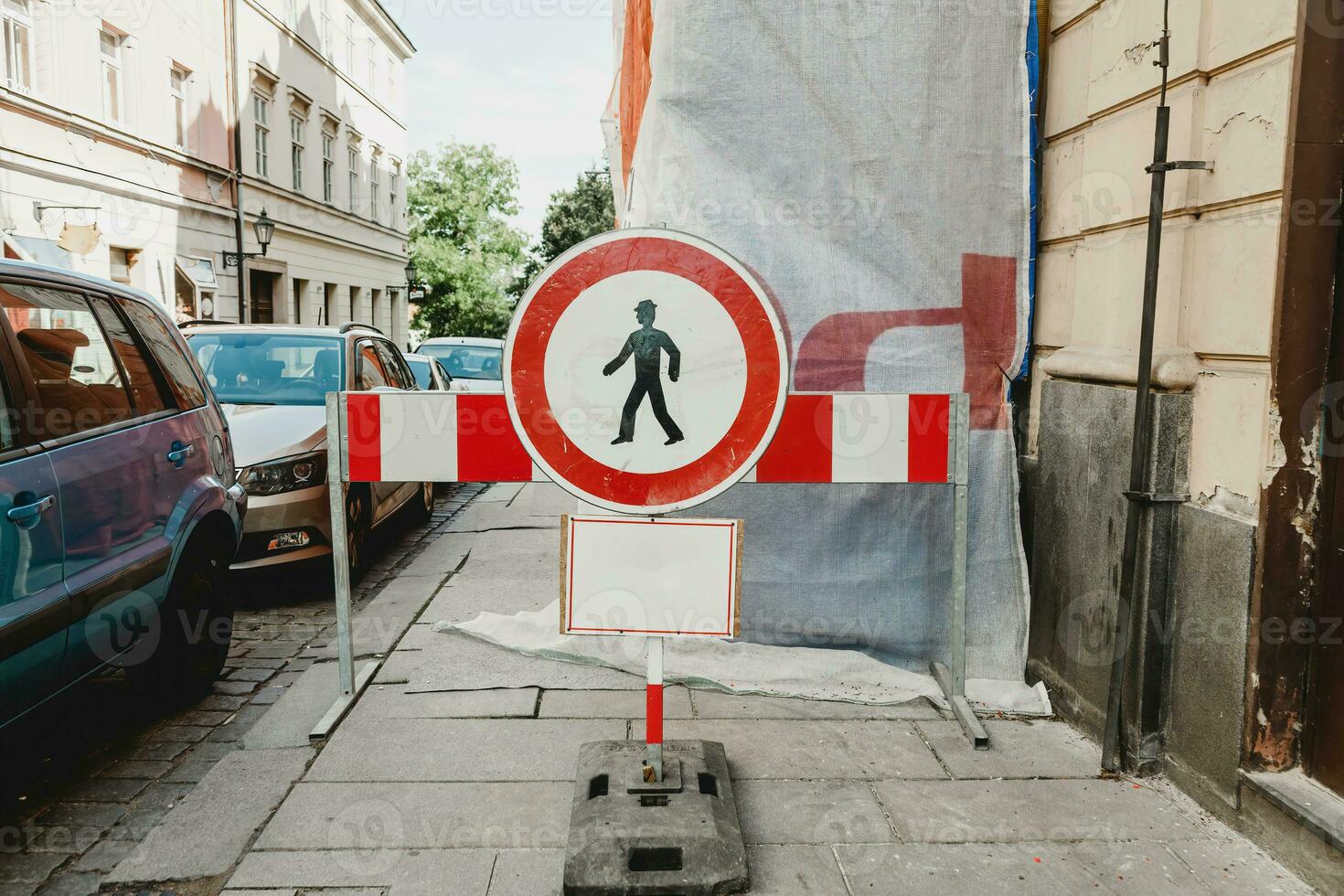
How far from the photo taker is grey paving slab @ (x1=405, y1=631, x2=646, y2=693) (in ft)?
14.0

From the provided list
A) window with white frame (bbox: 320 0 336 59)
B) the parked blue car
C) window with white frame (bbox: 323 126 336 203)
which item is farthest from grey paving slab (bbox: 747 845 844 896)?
window with white frame (bbox: 320 0 336 59)

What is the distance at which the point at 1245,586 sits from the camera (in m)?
2.93

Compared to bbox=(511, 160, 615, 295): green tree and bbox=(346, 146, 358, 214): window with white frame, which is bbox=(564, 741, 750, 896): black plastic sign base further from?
bbox=(511, 160, 615, 295): green tree

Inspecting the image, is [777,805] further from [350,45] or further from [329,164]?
[350,45]

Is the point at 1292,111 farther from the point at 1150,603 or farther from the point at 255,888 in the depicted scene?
the point at 255,888

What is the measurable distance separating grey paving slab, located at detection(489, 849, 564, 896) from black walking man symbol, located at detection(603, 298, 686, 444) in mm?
1152

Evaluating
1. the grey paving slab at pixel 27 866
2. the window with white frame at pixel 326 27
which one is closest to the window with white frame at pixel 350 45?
the window with white frame at pixel 326 27

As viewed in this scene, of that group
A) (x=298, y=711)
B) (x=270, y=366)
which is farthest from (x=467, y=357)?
(x=298, y=711)

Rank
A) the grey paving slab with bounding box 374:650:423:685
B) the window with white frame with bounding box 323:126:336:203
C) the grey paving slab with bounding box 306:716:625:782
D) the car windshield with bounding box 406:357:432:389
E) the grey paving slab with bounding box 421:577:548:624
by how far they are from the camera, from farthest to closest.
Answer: the window with white frame with bounding box 323:126:336:203 < the car windshield with bounding box 406:357:432:389 < the grey paving slab with bounding box 421:577:548:624 < the grey paving slab with bounding box 374:650:423:685 < the grey paving slab with bounding box 306:716:625:782

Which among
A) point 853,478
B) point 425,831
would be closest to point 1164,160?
point 853,478

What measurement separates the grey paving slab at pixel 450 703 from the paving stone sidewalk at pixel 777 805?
10 mm

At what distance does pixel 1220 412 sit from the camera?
3129 mm

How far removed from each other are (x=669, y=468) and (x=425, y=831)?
1268 mm

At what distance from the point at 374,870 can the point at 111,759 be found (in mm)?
1606
